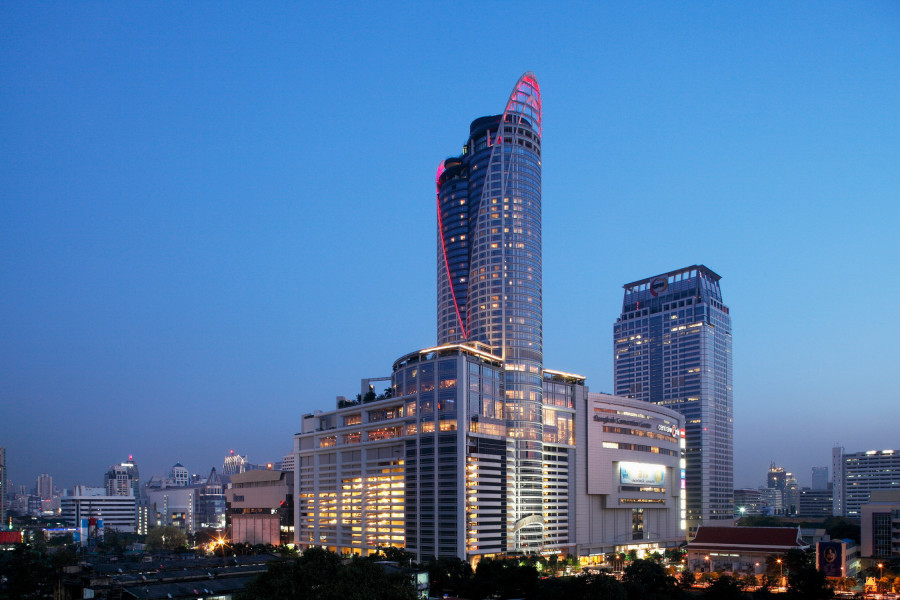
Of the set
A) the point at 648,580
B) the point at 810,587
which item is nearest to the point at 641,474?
the point at 810,587

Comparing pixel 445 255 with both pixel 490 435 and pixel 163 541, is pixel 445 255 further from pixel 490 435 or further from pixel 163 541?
pixel 163 541

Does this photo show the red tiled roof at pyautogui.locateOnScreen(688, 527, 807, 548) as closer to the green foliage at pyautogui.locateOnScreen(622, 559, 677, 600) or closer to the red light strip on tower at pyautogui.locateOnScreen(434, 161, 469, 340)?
the green foliage at pyautogui.locateOnScreen(622, 559, 677, 600)

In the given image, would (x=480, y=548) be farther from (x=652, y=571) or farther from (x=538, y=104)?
(x=538, y=104)

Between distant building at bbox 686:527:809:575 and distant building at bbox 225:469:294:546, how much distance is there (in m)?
96.7

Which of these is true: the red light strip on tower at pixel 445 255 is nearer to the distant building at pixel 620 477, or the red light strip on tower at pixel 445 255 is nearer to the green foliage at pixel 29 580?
the distant building at pixel 620 477

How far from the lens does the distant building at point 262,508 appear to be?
17850 centimetres

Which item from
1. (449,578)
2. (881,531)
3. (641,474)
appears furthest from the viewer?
(641,474)

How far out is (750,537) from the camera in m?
121

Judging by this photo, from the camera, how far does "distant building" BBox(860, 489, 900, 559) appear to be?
12488 centimetres

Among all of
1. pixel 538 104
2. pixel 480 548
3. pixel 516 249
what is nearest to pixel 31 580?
pixel 480 548

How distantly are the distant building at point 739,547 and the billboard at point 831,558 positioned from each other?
9154 millimetres

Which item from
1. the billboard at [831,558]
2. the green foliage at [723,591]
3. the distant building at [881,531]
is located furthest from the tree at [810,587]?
the distant building at [881,531]

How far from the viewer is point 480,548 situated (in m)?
124

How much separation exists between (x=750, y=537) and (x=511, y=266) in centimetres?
6828
